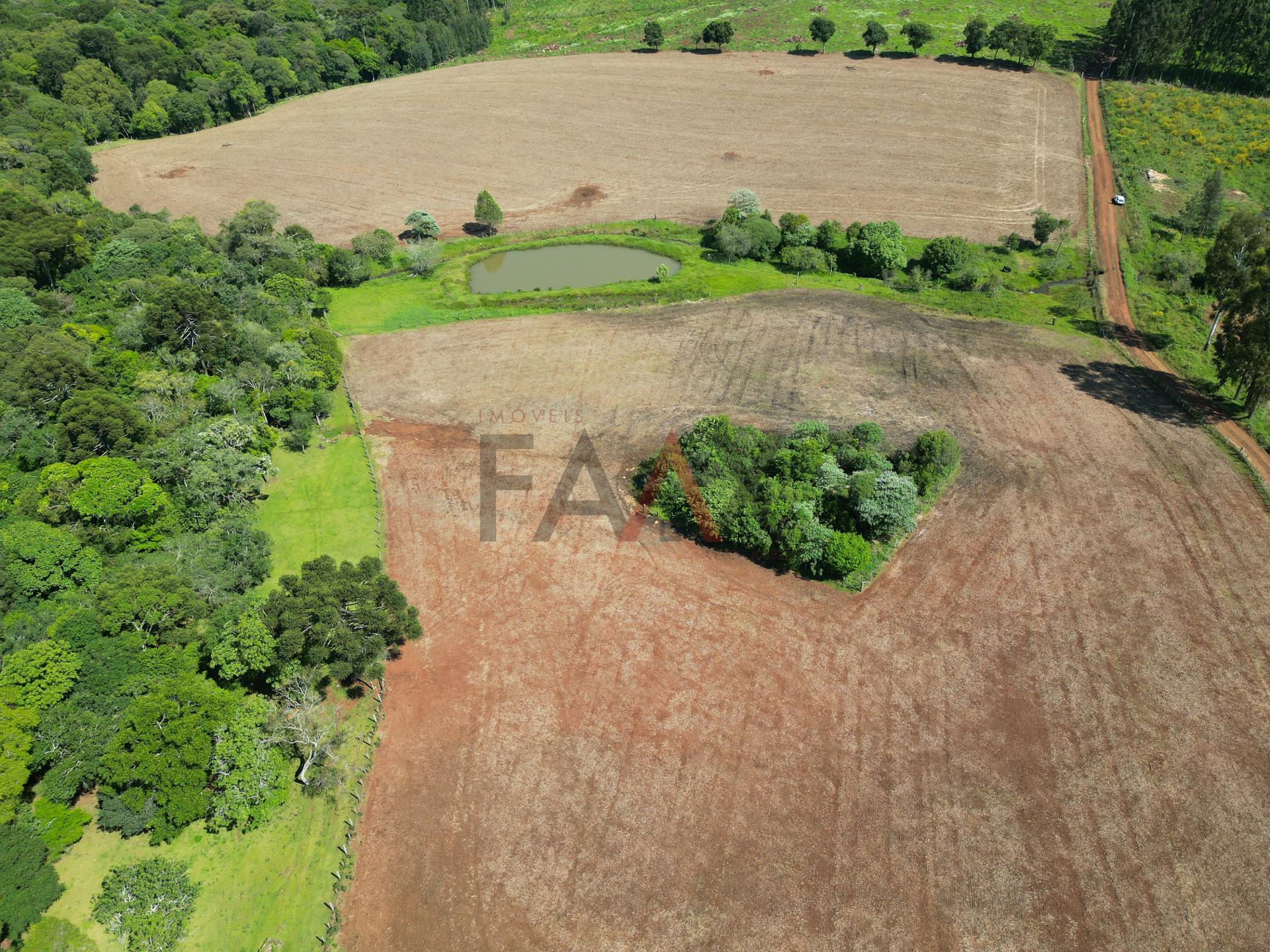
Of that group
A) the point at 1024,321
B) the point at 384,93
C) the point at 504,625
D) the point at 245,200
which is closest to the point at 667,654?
the point at 504,625

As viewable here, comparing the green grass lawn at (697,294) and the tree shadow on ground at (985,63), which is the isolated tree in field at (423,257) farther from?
the tree shadow on ground at (985,63)

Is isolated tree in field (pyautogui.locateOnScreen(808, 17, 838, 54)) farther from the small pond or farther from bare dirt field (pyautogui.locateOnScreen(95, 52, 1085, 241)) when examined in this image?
the small pond

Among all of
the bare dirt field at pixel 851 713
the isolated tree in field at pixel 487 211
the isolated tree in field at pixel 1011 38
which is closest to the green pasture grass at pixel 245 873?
the bare dirt field at pixel 851 713

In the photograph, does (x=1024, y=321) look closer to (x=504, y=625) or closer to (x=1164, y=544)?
(x=1164, y=544)

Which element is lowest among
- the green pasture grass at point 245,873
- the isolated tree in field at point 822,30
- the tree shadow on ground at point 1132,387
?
the green pasture grass at point 245,873

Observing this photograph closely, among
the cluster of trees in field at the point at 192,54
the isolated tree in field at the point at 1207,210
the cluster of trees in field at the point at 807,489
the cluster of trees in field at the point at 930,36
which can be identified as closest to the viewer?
the cluster of trees in field at the point at 807,489

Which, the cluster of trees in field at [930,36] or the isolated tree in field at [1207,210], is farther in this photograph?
the cluster of trees in field at [930,36]

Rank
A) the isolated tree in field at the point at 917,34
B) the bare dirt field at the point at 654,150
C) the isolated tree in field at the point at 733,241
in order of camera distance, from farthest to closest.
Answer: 1. the isolated tree in field at the point at 917,34
2. the bare dirt field at the point at 654,150
3. the isolated tree in field at the point at 733,241

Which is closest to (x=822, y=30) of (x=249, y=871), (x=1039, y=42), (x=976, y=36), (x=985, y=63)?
(x=976, y=36)
